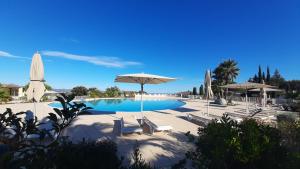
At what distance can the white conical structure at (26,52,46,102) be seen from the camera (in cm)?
789

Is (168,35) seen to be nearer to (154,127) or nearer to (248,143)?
(154,127)

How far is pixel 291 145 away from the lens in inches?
153

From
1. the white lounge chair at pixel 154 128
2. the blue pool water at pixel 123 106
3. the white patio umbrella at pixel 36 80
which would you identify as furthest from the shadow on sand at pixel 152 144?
the blue pool water at pixel 123 106

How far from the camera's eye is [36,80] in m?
8.05

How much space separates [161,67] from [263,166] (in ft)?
175

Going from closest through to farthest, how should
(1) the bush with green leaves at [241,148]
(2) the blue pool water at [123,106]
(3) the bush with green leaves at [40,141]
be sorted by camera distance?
(3) the bush with green leaves at [40,141], (1) the bush with green leaves at [241,148], (2) the blue pool water at [123,106]

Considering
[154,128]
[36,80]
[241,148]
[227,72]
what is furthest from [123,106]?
[227,72]

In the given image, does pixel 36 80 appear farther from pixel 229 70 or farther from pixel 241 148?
pixel 229 70

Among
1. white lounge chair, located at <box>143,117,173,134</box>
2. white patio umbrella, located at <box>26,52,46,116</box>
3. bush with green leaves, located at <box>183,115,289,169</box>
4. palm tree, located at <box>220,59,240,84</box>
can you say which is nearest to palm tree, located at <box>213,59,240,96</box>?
palm tree, located at <box>220,59,240,84</box>

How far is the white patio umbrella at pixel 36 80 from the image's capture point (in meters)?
7.89

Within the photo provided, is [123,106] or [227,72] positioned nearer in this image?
[123,106]

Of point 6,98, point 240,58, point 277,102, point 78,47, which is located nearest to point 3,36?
point 6,98

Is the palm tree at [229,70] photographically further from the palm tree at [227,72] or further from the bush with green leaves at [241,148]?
the bush with green leaves at [241,148]

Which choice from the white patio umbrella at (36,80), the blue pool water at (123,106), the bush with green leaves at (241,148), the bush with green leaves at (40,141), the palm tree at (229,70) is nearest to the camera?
the bush with green leaves at (40,141)
